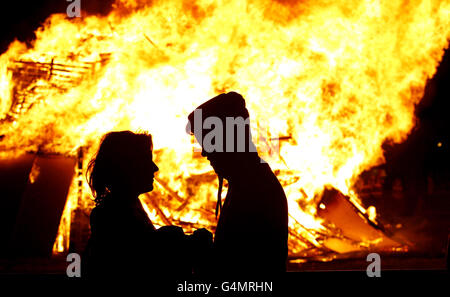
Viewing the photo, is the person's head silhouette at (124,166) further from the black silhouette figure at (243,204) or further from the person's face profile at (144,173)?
the black silhouette figure at (243,204)

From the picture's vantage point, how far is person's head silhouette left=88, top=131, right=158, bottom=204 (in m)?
1.88

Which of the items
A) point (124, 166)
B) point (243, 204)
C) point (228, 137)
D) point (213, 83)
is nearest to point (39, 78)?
point (213, 83)

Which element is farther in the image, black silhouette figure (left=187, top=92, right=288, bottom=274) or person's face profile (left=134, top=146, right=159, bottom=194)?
person's face profile (left=134, top=146, right=159, bottom=194)

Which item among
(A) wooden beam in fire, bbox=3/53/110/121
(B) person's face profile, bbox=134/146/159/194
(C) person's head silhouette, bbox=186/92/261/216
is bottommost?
(B) person's face profile, bbox=134/146/159/194

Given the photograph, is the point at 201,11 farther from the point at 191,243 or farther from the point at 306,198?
the point at 191,243

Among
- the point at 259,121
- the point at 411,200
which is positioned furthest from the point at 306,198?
the point at 411,200

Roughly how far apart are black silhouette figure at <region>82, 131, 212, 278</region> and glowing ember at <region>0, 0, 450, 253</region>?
9.91 feet

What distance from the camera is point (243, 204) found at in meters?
1.71

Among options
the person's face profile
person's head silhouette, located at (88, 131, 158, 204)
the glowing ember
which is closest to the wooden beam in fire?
the glowing ember

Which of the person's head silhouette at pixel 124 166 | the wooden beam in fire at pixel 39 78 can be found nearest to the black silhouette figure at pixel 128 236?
the person's head silhouette at pixel 124 166

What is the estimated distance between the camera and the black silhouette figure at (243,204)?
1621 millimetres

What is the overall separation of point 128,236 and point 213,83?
374 centimetres

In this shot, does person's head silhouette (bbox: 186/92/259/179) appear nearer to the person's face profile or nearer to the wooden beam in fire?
the person's face profile

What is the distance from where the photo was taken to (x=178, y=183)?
5.05 m
